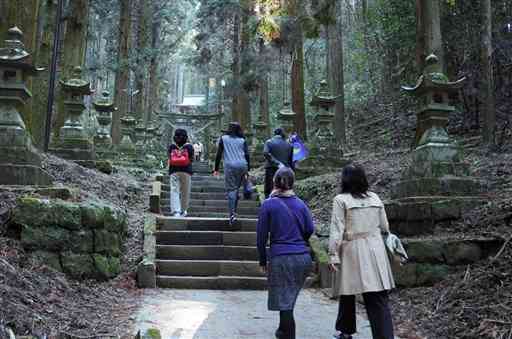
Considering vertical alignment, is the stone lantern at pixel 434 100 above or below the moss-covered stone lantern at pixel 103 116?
below

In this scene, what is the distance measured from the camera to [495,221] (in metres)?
6.35

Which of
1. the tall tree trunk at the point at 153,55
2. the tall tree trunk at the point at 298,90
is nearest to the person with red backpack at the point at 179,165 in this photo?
the tall tree trunk at the point at 298,90

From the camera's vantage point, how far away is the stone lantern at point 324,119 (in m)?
13.9

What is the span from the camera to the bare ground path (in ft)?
16.7

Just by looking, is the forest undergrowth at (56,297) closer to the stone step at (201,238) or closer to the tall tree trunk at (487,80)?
the stone step at (201,238)

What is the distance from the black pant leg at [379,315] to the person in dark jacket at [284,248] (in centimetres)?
58

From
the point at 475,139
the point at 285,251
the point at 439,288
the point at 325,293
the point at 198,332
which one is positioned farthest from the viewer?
the point at 475,139

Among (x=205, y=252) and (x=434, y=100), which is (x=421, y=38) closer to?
(x=434, y=100)

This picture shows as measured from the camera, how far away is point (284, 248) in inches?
173

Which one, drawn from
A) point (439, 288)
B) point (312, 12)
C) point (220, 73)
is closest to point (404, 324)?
point (439, 288)

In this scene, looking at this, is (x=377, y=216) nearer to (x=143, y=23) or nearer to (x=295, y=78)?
(x=295, y=78)

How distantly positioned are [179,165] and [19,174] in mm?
3194

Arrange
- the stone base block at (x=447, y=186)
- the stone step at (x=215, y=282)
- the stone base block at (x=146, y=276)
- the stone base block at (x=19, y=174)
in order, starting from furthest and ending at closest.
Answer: the stone step at (x=215, y=282), the stone base block at (x=447, y=186), the stone base block at (x=146, y=276), the stone base block at (x=19, y=174)

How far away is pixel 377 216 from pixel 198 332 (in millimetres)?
2034
